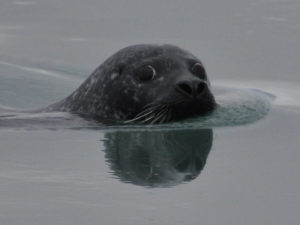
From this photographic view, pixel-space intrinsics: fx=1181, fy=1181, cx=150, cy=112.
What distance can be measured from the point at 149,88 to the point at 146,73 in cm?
15

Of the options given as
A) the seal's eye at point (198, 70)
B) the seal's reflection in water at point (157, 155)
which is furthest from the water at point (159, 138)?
the seal's eye at point (198, 70)

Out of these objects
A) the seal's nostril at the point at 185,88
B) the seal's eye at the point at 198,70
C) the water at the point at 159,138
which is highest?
the seal's eye at the point at 198,70

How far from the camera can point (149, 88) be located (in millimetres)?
10445

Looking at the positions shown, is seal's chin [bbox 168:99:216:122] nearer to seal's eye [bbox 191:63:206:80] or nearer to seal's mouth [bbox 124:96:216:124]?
seal's mouth [bbox 124:96:216:124]

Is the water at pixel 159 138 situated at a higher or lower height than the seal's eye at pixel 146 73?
lower

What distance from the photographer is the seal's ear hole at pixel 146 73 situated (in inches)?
→ 413

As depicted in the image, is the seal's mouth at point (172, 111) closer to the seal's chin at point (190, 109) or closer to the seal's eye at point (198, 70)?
the seal's chin at point (190, 109)

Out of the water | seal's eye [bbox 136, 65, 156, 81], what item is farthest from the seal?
the water

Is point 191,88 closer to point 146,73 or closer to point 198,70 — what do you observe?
point 198,70

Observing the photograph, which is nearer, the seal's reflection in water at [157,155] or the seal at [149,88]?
the seal's reflection in water at [157,155]

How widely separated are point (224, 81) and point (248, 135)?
3.53 metres

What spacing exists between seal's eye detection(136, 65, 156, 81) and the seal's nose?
1.14 ft

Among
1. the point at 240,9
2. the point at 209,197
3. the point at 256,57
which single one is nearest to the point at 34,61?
the point at 256,57

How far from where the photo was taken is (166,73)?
1041 centimetres
